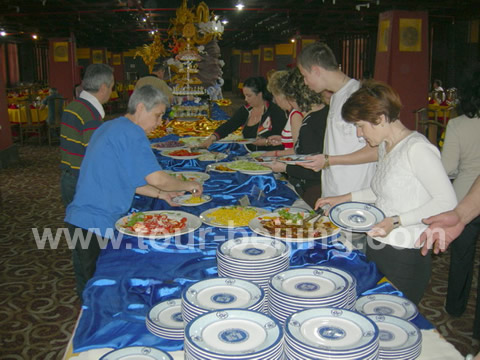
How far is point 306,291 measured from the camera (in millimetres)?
1174

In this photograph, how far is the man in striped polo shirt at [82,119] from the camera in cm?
264

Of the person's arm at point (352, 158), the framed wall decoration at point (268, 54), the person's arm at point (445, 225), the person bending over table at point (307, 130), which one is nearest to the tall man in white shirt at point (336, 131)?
the person's arm at point (352, 158)

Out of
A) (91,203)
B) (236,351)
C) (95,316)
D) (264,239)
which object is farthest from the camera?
(91,203)

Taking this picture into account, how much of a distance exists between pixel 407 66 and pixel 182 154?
663 cm

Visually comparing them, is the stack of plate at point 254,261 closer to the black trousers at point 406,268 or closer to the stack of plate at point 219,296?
the stack of plate at point 219,296

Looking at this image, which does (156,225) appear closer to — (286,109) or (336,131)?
(336,131)

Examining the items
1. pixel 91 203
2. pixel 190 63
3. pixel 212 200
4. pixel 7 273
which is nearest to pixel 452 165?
pixel 212 200

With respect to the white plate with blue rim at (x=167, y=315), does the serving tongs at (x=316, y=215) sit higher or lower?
higher

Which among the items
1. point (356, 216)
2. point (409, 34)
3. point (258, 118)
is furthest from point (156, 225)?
point (409, 34)

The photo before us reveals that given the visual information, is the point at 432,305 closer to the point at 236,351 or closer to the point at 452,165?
the point at 452,165

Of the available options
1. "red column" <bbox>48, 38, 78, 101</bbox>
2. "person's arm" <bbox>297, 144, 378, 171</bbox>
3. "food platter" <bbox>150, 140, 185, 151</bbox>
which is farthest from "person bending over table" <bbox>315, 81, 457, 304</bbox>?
"red column" <bbox>48, 38, 78, 101</bbox>

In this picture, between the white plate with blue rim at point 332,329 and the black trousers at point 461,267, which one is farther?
the black trousers at point 461,267

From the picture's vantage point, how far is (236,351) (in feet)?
2.93

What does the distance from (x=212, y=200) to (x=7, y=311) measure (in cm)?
154
